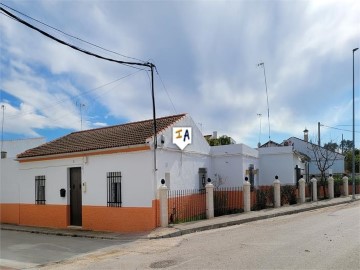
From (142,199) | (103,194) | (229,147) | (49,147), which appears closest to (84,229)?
(103,194)

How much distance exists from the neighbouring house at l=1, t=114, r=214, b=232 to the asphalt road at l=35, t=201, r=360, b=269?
2.92m

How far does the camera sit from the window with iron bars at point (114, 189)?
1486 cm

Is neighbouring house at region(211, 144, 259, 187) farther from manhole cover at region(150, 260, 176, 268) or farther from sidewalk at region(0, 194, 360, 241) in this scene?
manhole cover at region(150, 260, 176, 268)

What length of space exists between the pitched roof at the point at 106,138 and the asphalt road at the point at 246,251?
178 inches

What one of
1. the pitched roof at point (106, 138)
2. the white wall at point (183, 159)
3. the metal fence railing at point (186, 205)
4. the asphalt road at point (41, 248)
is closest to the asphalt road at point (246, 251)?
the asphalt road at point (41, 248)

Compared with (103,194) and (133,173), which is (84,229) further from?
(133,173)

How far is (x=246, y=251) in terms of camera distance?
29.6 feet

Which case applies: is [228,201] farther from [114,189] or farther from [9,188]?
[9,188]

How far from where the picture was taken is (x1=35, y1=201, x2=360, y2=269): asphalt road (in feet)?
25.3

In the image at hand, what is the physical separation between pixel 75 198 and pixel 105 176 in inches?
91.7

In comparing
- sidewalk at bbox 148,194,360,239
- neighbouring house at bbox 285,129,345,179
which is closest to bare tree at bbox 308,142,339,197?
neighbouring house at bbox 285,129,345,179

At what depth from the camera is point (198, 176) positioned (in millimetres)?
17969

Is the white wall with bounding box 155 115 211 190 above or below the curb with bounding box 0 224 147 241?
above

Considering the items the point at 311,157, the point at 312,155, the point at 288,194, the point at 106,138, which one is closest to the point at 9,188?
the point at 106,138
